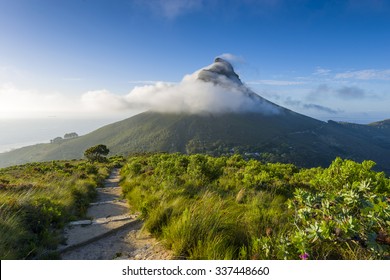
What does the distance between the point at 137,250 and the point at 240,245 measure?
221 centimetres

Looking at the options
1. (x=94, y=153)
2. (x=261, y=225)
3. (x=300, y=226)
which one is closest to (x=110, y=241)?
(x=261, y=225)

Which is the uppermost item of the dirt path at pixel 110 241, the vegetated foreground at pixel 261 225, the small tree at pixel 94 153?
the vegetated foreground at pixel 261 225

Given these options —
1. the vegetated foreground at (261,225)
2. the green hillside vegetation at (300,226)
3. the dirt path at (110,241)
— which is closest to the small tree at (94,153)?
the vegetated foreground at (261,225)

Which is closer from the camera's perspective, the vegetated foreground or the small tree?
the vegetated foreground

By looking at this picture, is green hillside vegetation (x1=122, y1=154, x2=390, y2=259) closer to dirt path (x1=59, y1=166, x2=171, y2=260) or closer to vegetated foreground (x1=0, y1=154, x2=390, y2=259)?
vegetated foreground (x1=0, y1=154, x2=390, y2=259)

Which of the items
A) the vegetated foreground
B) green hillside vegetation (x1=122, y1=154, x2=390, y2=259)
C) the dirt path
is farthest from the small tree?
green hillside vegetation (x1=122, y1=154, x2=390, y2=259)

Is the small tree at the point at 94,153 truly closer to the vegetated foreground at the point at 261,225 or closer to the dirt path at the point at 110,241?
the vegetated foreground at the point at 261,225

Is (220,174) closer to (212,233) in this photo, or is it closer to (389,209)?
(212,233)

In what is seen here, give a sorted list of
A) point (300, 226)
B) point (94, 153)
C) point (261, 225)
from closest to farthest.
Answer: point (300, 226), point (261, 225), point (94, 153)

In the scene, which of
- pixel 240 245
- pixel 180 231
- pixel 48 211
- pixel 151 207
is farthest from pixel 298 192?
pixel 48 211

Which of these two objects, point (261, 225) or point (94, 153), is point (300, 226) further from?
point (94, 153)

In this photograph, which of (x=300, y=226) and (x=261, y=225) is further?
(x=261, y=225)

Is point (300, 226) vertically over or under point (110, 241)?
over
